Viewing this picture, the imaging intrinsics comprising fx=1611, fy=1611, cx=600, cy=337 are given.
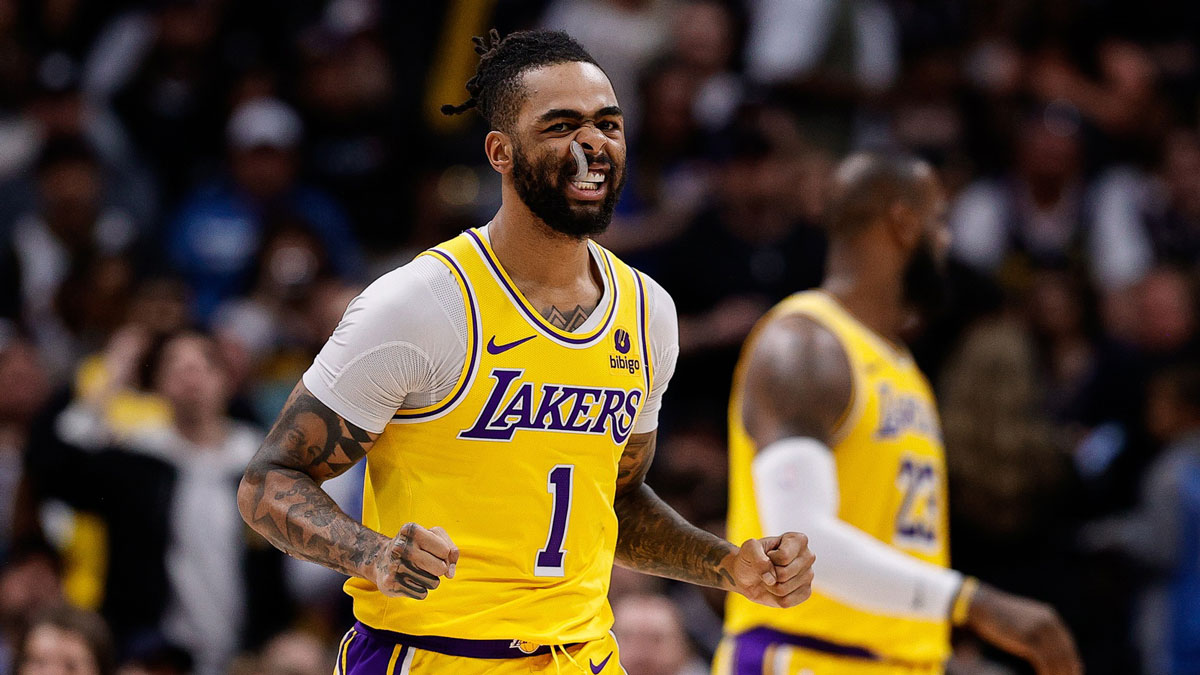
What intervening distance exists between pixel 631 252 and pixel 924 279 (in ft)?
12.8

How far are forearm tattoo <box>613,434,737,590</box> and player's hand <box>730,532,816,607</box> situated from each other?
0.80 ft

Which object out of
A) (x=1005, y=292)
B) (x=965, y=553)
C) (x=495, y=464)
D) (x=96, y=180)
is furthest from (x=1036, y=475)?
(x=96, y=180)

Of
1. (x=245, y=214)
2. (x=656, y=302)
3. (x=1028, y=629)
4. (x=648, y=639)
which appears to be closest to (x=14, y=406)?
(x=245, y=214)

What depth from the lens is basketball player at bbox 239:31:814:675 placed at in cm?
383

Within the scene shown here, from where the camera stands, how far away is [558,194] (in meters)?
3.98

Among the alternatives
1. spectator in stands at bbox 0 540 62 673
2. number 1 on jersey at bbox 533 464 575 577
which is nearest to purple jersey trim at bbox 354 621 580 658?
number 1 on jersey at bbox 533 464 575 577

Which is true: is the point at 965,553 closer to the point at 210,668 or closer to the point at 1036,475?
the point at 1036,475

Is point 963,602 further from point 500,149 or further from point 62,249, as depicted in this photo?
point 62,249

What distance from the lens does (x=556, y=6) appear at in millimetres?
11367

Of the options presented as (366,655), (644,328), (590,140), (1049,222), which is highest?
(1049,222)

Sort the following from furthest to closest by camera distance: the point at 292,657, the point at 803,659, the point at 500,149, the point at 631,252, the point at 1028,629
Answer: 1. the point at 631,252
2. the point at 292,657
3. the point at 803,659
4. the point at 1028,629
5. the point at 500,149

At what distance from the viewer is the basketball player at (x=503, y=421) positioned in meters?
3.83

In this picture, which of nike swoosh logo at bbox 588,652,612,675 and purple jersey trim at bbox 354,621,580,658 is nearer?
purple jersey trim at bbox 354,621,580,658

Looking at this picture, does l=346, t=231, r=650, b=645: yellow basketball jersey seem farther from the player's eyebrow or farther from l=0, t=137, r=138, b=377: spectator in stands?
l=0, t=137, r=138, b=377: spectator in stands
